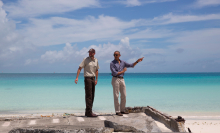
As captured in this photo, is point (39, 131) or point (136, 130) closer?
point (39, 131)

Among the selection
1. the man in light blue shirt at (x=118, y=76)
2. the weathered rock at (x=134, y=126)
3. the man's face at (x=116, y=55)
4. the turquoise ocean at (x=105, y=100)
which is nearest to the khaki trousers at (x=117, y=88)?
the man in light blue shirt at (x=118, y=76)

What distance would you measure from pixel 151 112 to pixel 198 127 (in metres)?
2.10

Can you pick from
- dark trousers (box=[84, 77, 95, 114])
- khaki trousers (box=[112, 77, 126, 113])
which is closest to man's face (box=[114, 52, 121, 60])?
khaki trousers (box=[112, 77, 126, 113])

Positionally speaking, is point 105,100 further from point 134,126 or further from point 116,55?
point 134,126

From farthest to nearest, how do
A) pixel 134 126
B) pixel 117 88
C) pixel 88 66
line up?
pixel 117 88
pixel 88 66
pixel 134 126

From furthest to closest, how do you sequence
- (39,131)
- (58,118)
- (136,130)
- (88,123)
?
(58,118) → (88,123) → (136,130) → (39,131)

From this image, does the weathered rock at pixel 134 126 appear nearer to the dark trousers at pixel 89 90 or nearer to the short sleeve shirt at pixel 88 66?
the dark trousers at pixel 89 90

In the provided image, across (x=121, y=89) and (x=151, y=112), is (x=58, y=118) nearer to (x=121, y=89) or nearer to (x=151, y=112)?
(x=121, y=89)

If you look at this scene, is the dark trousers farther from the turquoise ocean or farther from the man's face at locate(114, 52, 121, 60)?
the turquoise ocean

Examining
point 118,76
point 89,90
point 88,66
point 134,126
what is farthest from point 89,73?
point 134,126

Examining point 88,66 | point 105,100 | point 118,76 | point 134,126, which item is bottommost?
point 105,100

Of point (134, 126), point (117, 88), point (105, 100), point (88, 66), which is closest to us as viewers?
point (134, 126)

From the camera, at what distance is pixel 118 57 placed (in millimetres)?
6363

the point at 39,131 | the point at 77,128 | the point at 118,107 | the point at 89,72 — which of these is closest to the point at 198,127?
the point at 118,107
